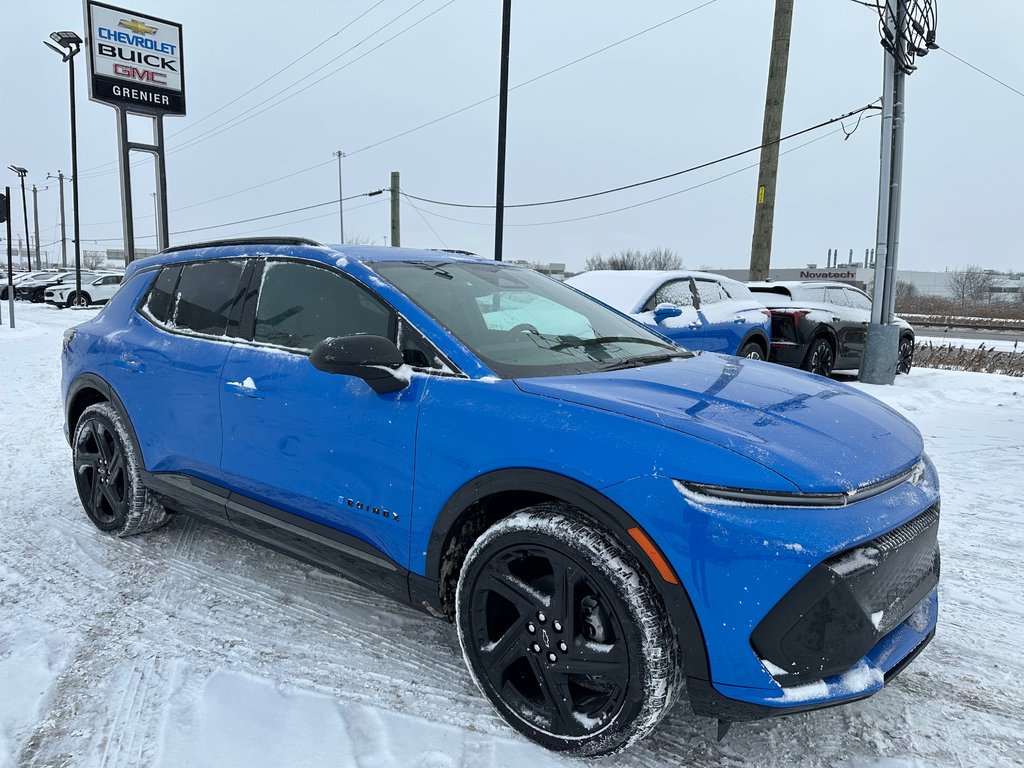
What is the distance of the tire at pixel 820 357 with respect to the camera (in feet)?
30.6

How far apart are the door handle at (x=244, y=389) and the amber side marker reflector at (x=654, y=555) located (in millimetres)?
1715

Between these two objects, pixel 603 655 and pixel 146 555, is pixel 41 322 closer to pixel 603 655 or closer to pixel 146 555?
pixel 146 555

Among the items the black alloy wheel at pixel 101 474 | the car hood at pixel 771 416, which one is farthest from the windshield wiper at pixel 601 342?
the black alloy wheel at pixel 101 474

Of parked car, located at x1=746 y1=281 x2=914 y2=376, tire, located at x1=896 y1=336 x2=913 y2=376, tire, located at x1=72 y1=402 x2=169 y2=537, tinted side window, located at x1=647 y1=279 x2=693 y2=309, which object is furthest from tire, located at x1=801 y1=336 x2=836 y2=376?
tire, located at x1=72 y1=402 x2=169 y2=537

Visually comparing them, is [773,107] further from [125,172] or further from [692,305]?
[125,172]

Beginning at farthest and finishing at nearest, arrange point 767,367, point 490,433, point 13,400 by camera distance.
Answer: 1. point 13,400
2. point 767,367
3. point 490,433

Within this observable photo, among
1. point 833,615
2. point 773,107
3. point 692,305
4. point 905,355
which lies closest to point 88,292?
point 773,107

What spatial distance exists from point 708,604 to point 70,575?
124 inches

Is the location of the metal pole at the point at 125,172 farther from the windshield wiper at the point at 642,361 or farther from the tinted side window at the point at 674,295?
the windshield wiper at the point at 642,361

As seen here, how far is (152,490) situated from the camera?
11.8 ft

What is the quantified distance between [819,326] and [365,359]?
8.56 m

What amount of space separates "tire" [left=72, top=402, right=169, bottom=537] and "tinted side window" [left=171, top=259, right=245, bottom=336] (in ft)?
2.50

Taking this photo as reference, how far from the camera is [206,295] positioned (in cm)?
343

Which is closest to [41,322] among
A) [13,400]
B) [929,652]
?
[13,400]
